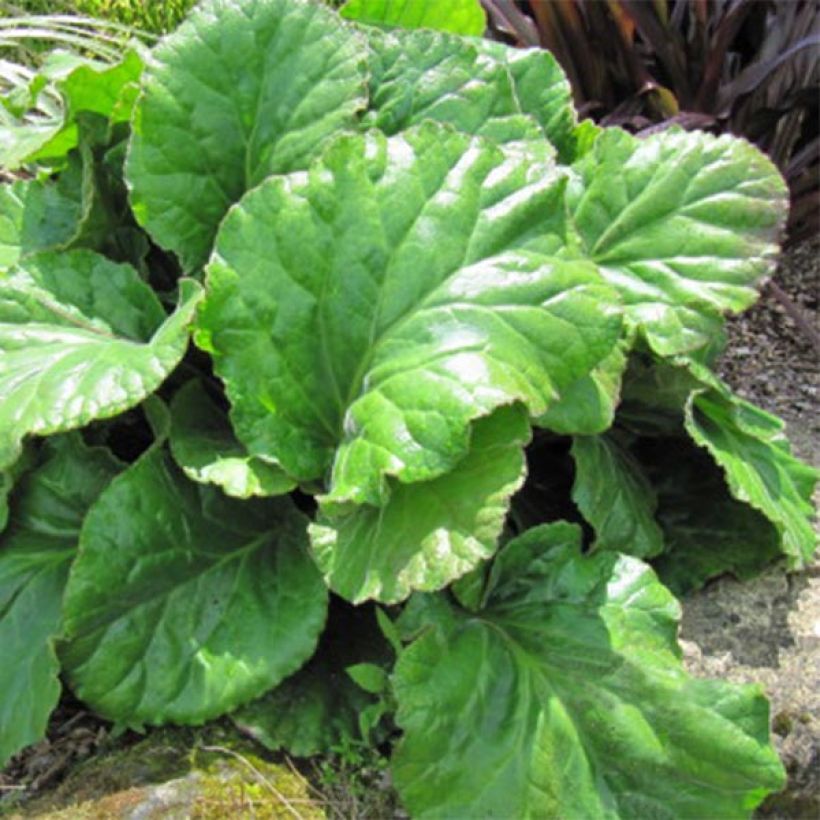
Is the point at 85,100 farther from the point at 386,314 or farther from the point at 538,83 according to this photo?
the point at 538,83

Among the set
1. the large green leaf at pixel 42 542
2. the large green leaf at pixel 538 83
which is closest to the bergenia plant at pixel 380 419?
the large green leaf at pixel 42 542

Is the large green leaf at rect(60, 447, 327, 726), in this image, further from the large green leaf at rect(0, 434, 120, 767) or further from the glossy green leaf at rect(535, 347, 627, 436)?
the glossy green leaf at rect(535, 347, 627, 436)

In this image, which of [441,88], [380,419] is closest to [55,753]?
[380,419]

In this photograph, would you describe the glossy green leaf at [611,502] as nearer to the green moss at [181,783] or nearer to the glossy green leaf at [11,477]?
the green moss at [181,783]

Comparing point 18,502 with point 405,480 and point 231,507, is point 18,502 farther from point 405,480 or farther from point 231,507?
point 405,480

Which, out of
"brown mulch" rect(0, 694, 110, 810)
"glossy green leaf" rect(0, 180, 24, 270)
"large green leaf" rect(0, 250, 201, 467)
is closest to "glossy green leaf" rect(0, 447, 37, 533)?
"large green leaf" rect(0, 250, 201, 467)

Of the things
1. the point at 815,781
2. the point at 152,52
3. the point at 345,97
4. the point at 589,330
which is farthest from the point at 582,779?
the point at 152,52

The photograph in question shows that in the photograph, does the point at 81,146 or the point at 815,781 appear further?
the point at 81,146
